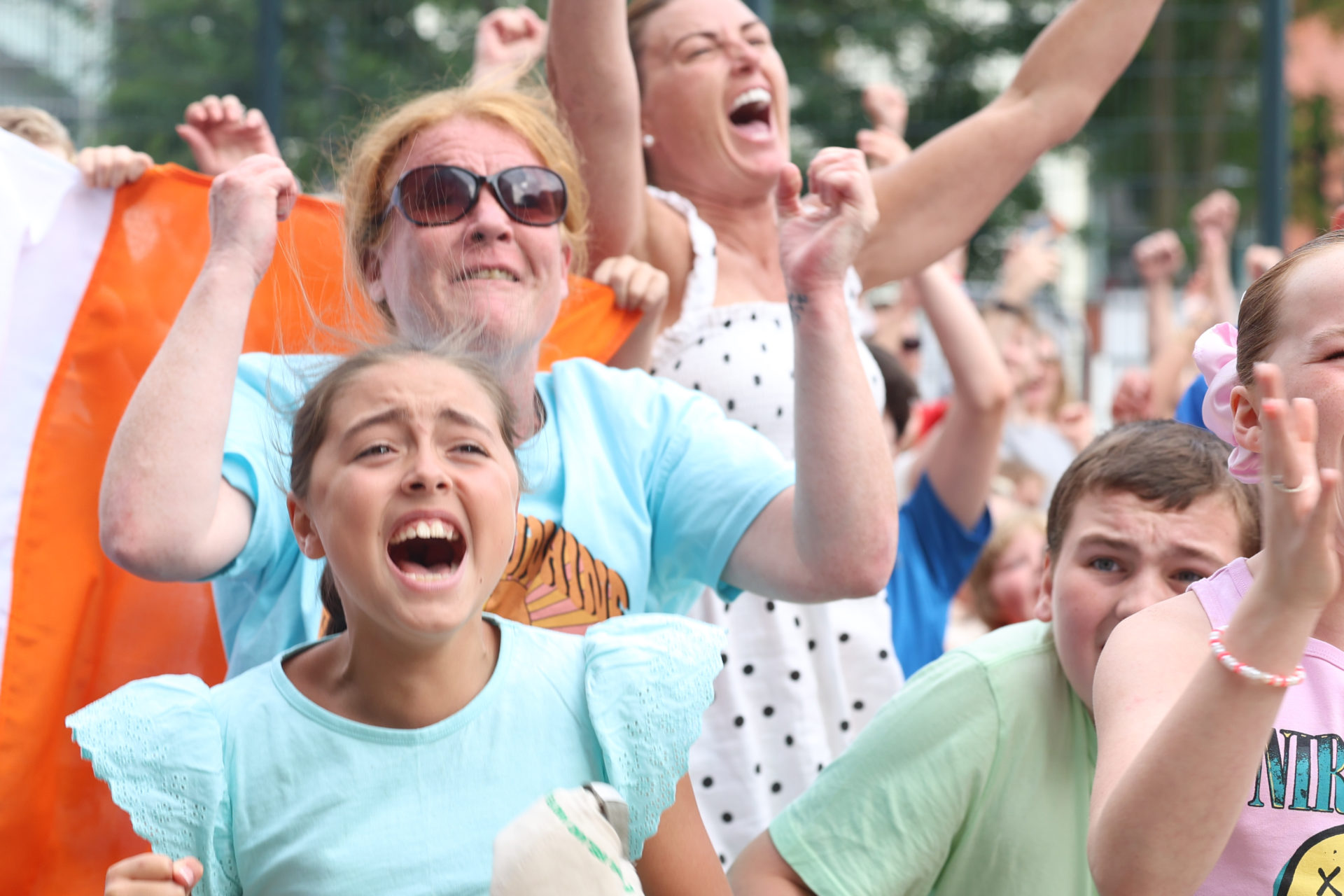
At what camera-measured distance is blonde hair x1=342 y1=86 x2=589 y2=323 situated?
2.12 metres

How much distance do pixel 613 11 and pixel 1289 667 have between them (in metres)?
1.55

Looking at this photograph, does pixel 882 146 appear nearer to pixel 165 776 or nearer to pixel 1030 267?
pixel 165 776

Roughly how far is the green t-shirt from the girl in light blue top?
6.9 inches

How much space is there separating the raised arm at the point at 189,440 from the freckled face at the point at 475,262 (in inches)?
11.3

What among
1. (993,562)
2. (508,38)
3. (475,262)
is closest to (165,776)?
(475,262)


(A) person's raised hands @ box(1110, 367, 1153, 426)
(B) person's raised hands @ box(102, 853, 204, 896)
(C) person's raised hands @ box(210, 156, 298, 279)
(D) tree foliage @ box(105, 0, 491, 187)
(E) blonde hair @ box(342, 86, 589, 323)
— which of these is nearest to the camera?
(B) person's raised hands @ box(102, 853, 204, 896)

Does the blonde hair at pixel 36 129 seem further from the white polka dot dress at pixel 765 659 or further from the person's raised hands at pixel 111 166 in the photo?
the white polka dot dress at pixel 765 659

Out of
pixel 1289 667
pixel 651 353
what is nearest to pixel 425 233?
pixel 651 353

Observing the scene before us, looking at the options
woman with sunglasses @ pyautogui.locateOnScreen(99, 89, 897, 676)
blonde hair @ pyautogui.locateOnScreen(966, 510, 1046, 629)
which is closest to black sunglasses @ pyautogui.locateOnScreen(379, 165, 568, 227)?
woman with sunglasses @ pyautogui.locateOnScreen(99, 89, 897, 676)

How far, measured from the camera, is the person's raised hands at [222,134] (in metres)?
2.64

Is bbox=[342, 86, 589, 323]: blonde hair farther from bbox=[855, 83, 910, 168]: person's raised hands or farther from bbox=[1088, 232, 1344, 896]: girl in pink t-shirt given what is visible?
bbox=[855, 83, 910, 168]: person's raised hands

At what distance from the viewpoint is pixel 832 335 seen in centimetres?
169

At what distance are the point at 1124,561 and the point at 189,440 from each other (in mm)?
1121

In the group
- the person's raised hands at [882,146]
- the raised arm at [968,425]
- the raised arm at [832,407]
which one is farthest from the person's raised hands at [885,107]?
the raised arm at [832,407]
